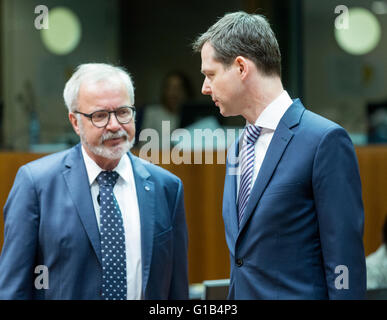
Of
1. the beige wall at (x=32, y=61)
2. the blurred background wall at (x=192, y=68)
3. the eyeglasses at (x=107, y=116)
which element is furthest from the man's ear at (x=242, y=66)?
the beige wall at (x=32, y=61)

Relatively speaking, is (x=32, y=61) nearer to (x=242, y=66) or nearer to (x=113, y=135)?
(x=113, y=135)

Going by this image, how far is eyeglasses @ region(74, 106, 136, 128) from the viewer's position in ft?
5.31

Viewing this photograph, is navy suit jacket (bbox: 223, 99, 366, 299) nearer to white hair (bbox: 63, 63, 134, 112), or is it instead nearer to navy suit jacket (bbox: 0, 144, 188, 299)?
navy suit jacket (bbox: 0, 144, 188, 299)

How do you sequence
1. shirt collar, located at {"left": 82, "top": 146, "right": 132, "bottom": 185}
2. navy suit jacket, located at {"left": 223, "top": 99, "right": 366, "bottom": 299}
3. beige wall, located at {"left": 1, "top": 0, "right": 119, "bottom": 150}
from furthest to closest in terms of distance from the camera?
beige wall, located at {"left": 1, "top": 0, "right": 119, "bottom": 150} → shirt collar, located at {"left": 82, "top": 146, "right": 132, "bottom": 185} → navy suit jacket, located at {"left": 223, "top": 99, "right": 366, "bottom": 299}

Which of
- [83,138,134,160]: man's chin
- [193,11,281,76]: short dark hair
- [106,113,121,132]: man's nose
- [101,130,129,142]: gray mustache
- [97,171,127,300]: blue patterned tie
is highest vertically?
[193,11,281,76]: short dark hair

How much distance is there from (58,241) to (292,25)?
3.66ft

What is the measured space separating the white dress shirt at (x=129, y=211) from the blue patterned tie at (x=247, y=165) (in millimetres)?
334

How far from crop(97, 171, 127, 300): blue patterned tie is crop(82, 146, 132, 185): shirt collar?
72 millimetres

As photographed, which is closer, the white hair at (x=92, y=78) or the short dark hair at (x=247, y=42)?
the short dark hair at (x=247, y=42)

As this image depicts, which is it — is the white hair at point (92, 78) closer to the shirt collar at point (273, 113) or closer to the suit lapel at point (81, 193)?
the suit lapel at point (81, 193)

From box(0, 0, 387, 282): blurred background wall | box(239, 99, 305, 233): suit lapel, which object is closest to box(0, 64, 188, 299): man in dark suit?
box(0, 0, 387, 282): blurred background wall

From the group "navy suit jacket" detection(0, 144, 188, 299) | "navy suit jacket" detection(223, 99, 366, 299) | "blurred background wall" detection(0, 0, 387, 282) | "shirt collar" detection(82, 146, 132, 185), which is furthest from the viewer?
"blurred background wall" detection(0, 0, 387, 282)

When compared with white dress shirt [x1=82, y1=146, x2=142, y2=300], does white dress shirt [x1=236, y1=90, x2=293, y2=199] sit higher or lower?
higher

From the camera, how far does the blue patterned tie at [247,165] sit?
4.77 ft
